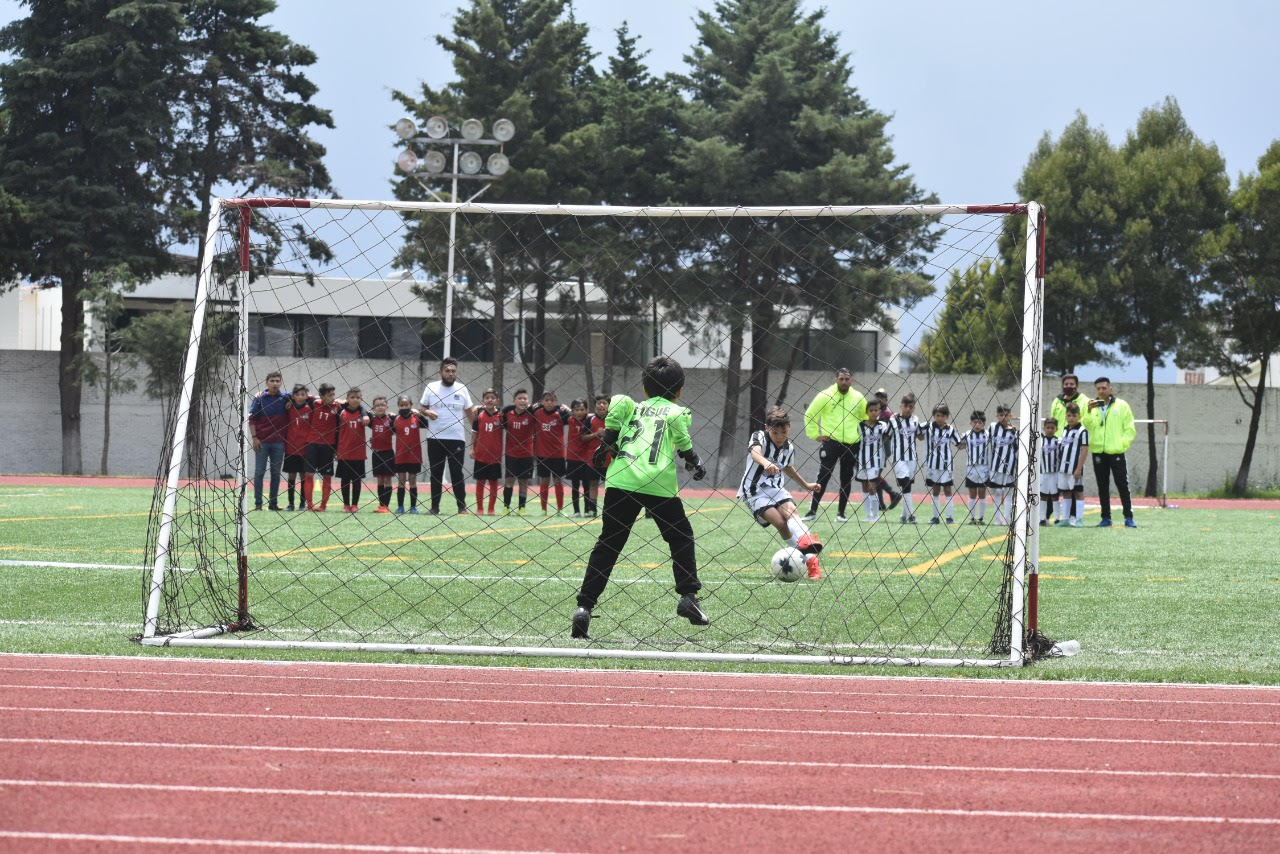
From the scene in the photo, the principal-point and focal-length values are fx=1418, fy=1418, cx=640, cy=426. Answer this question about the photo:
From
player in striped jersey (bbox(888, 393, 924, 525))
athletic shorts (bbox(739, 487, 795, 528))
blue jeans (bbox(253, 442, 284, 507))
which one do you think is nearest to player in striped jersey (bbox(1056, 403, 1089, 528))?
player in striped jersey (bbox(888, 393, 924, 525))

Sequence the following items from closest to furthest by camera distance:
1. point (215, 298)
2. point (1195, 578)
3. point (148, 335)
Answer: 1. point (215, 298)
2. point (1195, 578)
3. point (148, 335)

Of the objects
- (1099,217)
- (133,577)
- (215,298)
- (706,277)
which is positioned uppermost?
(1099,217)

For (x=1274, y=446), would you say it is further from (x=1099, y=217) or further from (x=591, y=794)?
(x=591, y=794)

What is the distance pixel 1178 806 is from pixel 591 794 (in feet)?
5.73

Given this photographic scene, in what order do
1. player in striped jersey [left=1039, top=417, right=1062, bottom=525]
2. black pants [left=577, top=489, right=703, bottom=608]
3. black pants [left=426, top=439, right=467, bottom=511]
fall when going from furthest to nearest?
player in striped jersey [left=1039, top=417, right=1062, bottom=525] < black pants [left=426, top=439, right=467, bottom=511] < black pants [left=577, top=489, right=703, bottom=608]

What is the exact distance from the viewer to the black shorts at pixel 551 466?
734 inches

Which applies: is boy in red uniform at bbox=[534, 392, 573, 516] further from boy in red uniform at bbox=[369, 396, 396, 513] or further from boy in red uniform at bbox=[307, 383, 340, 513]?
boy in red uniform at bbox=[307, 383, 340, 513]

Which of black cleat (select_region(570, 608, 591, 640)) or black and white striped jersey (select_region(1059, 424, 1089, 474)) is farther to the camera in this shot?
black and white striped jersey (select_region(1059, 424, 1089, 474))

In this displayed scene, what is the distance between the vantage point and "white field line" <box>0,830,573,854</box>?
12.1 ft

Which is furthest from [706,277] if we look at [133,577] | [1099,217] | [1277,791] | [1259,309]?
[1277,791]

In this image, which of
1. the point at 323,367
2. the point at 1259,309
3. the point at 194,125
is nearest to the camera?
the point at 323,367

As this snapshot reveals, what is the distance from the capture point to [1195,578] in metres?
11.0

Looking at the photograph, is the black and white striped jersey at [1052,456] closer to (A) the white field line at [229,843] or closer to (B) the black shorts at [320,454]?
(B) the black shorts at [320,454]

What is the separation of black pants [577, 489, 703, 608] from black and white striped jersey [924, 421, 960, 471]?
1084cm
